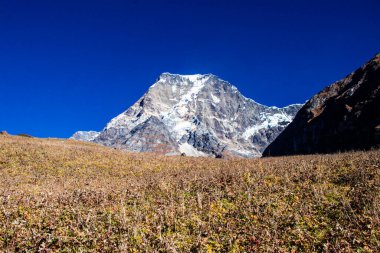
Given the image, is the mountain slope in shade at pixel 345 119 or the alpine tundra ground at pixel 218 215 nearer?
the alpine tundra ground at pixel 218 215

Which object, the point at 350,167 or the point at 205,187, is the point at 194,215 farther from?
the point at 350,167

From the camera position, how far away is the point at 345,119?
8175cm

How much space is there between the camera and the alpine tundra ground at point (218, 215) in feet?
32.9

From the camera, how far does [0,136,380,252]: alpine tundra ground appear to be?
10.0 meters

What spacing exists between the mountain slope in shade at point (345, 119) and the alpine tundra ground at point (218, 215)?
38.7 metres

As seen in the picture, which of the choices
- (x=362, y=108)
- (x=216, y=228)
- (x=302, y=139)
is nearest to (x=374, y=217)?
(x=216, y=228)

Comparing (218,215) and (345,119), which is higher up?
(345,119)

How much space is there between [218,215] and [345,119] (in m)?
79.9

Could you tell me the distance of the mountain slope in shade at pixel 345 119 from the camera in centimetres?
6894

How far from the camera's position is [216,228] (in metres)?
11.4

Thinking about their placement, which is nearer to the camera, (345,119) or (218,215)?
(218,215)

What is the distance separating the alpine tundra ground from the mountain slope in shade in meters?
38.7

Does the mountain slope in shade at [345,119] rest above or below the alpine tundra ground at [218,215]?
above

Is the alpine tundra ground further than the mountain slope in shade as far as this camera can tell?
No
